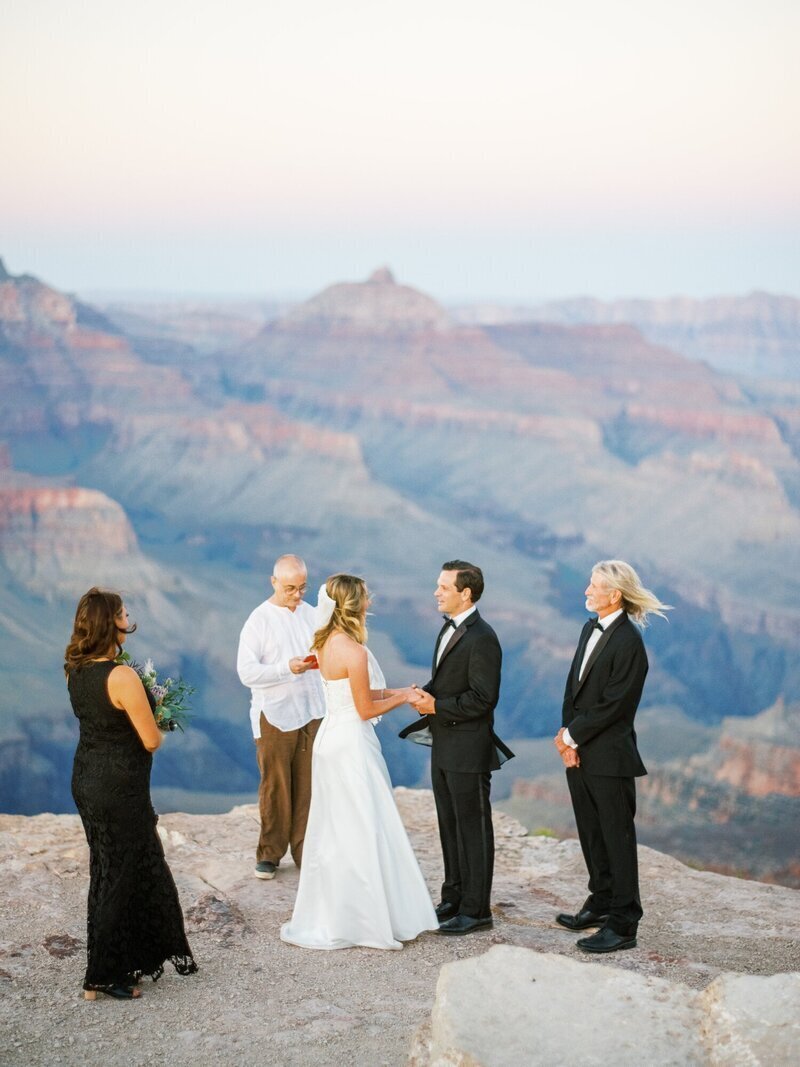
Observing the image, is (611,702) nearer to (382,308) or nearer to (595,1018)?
(595,1018)

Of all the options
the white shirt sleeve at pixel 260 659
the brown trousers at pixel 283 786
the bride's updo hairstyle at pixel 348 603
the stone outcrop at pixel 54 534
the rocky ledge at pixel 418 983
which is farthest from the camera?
the stone outcrop at pixel 54 534

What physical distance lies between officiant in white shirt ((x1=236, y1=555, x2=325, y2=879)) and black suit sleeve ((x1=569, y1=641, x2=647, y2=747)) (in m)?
2.05

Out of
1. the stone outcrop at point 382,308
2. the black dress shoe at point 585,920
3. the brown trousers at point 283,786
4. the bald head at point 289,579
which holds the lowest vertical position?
the black dress shoe at point 585,920

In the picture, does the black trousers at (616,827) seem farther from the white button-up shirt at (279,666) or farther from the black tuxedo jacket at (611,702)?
the white button-up shirt at (279,666)

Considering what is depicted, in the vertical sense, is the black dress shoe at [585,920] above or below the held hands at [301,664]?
below

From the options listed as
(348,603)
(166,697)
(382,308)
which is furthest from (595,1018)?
(382,308)

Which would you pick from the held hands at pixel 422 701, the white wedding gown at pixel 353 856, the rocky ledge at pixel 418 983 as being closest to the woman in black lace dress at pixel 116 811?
the rocky ledge at pixel 418 983

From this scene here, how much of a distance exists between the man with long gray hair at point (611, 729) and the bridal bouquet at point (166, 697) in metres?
2.01

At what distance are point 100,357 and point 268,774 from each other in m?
125

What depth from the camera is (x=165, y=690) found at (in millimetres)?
6527

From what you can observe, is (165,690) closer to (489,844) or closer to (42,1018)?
(42,1018)

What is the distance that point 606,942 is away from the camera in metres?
7.04

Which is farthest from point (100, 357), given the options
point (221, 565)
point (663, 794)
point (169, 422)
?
point (663, 794)

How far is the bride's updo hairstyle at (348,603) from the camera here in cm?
685
